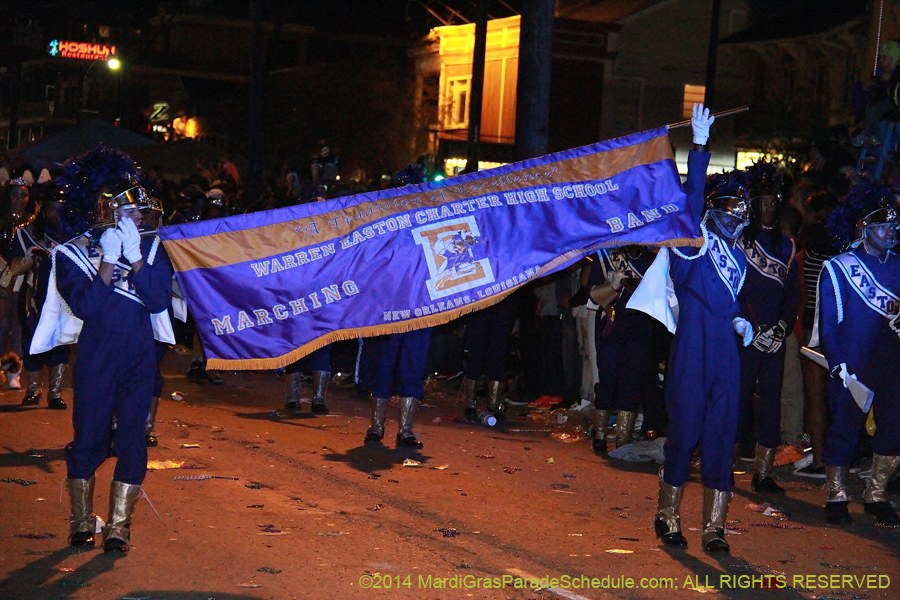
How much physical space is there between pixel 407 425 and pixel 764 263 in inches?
140

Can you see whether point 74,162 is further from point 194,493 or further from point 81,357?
point 194,493

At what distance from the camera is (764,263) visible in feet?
30.2

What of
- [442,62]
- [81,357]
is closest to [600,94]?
[442,62]

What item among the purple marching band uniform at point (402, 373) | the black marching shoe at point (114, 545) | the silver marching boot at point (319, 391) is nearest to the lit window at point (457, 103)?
the silver marching boot at point (319, 391)

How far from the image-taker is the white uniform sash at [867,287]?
27.1 feet

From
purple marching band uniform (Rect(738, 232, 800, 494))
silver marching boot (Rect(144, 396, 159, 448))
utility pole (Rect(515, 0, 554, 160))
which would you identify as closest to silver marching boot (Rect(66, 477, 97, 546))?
silver marching boot (Rect(144, 396, 159, 448))

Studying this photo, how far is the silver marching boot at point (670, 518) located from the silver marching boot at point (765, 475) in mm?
2268

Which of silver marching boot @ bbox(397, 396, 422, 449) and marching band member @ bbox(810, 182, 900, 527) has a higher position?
marching band member @ bbox(810, 182, 900, 527)

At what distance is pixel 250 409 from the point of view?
12.5 metres

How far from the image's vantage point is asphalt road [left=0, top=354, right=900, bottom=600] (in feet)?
20.5

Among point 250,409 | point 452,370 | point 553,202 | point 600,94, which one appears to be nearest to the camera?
point 553,202

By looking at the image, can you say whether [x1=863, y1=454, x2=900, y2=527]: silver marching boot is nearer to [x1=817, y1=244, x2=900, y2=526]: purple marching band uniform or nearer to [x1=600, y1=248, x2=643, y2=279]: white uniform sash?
[x1=817, y1=244, x2=900, y2=526]: purple marching band uniform

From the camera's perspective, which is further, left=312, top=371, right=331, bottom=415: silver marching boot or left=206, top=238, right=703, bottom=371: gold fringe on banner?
left=312, top=371, right=331, bottom=415: silver marching boot

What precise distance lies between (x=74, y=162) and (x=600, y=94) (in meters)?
27.3
